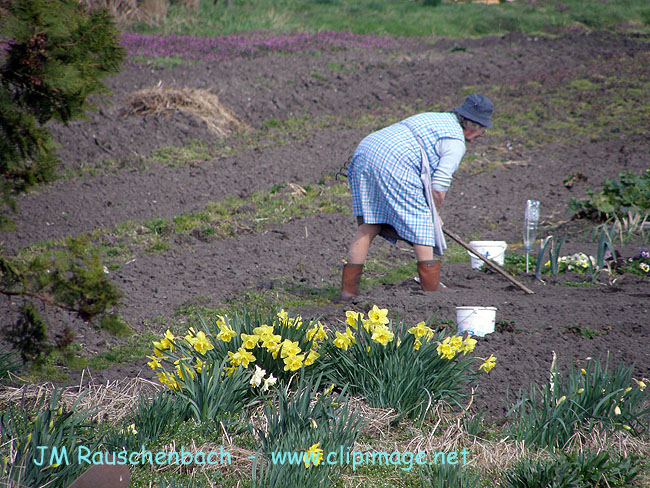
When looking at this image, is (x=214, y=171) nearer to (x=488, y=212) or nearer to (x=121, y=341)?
(x=488, y=212)

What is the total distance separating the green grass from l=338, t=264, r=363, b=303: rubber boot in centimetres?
1293

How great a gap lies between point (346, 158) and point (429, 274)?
491 cm

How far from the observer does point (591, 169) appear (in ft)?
29.5

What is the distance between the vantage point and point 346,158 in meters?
9.61

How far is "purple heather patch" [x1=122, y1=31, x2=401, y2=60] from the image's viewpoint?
14.1 m

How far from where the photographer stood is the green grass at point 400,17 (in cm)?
1766

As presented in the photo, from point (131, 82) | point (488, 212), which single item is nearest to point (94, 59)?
point (488, 212)

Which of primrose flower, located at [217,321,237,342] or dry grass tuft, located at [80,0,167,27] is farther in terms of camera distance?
dry grass tuft, located at [80,0,167,27]

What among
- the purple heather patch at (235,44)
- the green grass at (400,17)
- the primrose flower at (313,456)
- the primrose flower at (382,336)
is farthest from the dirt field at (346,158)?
the green grass at (400,17)

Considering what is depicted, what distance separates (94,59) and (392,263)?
393cm

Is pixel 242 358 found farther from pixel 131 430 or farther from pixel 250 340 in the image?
pixel 131 430

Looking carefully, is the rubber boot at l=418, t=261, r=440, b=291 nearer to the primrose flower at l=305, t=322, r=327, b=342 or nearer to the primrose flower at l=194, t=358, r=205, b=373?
the primrose flower at l=305, t=322, r=327, b=342

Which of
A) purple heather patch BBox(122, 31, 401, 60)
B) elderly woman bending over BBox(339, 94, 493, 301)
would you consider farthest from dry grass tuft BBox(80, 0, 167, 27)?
elderly woman bending over BBox(339, 94, 493, 301)

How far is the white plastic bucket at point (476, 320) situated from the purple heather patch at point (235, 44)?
11.4 meters
